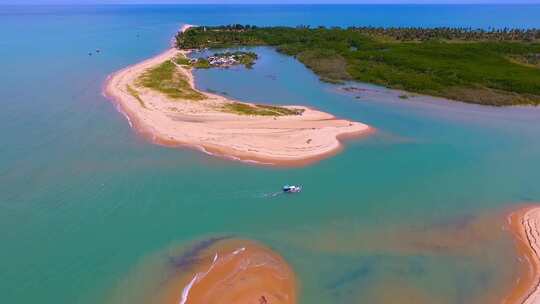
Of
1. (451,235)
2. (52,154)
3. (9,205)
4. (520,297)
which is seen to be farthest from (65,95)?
(520,297)

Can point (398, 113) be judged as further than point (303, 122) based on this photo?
Yes

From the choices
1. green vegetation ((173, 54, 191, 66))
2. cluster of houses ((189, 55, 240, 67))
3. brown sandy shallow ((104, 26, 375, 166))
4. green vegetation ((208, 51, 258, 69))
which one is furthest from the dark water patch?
cluster of houses ((189, 55, 240, 67))

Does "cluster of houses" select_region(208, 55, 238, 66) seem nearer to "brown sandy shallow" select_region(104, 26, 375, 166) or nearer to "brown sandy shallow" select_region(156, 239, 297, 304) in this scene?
"brown sandy shallow" select_region(104, 26, 375, 166)

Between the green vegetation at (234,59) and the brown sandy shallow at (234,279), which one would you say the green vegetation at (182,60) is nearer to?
the green vegetation at (234,59)

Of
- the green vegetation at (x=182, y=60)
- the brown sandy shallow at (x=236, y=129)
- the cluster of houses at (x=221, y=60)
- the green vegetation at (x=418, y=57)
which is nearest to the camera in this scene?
the brown sandy shallow at (x=236, y=129)

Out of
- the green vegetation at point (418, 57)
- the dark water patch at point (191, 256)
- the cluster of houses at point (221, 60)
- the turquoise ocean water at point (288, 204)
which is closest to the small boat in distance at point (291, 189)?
the turquoise ocean water at point (288, 204)

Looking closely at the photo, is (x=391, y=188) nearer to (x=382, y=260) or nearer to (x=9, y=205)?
(x=382, y=260)

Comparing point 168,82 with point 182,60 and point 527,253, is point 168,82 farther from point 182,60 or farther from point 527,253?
point 527,253
